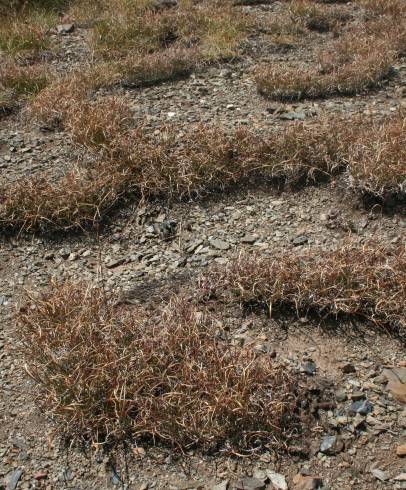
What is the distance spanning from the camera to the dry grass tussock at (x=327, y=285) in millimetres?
5155

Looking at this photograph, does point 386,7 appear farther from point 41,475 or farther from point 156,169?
point 41,475

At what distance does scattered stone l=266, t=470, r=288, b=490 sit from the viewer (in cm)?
411

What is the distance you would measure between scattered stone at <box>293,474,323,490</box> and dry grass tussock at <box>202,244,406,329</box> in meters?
1.43

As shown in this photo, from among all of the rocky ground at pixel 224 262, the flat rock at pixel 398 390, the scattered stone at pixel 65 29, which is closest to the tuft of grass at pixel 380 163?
the rocky ground at pixel 224 262

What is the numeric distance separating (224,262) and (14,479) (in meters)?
2.57

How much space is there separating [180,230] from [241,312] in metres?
1.33

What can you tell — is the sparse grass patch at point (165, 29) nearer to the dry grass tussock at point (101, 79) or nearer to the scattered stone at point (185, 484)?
the dry grass tussock at point (101, 79)

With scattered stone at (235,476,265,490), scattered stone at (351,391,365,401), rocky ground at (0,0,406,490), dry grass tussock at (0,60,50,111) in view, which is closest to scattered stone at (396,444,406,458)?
rocky ground at (0,0,406,490)

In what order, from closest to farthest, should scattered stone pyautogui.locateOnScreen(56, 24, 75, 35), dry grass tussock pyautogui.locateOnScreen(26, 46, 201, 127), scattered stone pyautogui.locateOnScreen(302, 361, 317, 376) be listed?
scattered stone pyautogui.locateOnScreen(302, 361, 317, 376) < dry grass tussock pyautogui.locateOnScreen(26, 46, 201, 127) < scattered stone pyautogui.locateOnScreen(56, 24, 75, 35)

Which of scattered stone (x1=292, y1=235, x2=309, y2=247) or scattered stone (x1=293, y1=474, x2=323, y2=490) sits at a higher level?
scattered stone (x1=292, y1=235, x2=309, y2=247)

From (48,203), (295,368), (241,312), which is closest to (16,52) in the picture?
(48,203)

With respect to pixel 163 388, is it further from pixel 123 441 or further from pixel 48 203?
pixel 48 203

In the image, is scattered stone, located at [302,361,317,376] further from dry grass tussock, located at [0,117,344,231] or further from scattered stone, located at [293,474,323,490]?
dry grass tussock, located at [0,117,344,231]

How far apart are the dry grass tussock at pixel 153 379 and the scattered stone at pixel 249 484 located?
0.21 m
